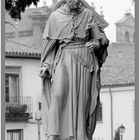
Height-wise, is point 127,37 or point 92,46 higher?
point 127,37

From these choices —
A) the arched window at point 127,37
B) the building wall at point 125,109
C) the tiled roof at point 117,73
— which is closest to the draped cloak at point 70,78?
the tiled roof at point 117,73

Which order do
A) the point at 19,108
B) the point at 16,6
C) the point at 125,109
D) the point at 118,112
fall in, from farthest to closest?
1. the point at 125,109
2. the point at 118,112
3. the point at 19,108
4. the point at 16,6

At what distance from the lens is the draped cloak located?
35.7ft

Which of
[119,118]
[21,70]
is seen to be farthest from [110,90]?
[21,70]

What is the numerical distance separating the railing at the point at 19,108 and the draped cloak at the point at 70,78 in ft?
92.8

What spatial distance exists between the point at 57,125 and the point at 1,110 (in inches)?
109

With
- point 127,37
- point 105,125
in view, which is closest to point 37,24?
point 127,37

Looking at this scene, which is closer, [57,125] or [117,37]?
[57,125]

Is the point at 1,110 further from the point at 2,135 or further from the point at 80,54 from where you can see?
the point at 80,54

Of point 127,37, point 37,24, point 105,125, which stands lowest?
point 105,125

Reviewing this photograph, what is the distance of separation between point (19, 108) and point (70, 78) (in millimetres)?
29333

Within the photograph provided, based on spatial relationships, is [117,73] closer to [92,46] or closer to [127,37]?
[92,46]

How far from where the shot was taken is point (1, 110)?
13430 mm

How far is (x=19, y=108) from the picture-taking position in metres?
40.1
